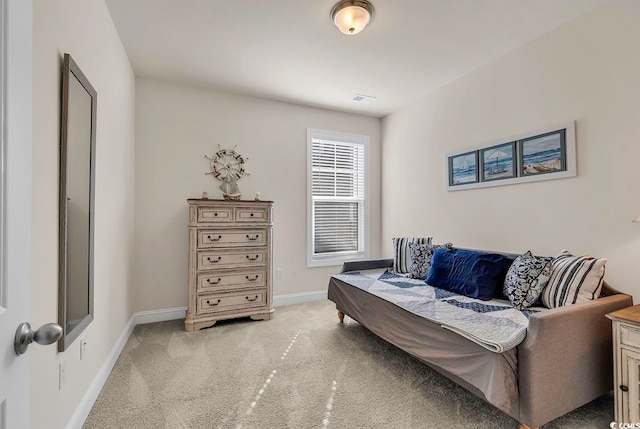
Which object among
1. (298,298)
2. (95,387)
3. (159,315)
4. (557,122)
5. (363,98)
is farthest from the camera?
(298,298)

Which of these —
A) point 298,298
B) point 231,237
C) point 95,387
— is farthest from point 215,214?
point 95,387

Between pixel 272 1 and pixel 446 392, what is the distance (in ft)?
9.57

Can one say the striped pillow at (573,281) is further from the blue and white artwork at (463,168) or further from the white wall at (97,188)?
the white wall at (97,188)

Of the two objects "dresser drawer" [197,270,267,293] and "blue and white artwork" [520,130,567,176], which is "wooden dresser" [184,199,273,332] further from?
"blue and white artwork" [520,130,567,176]

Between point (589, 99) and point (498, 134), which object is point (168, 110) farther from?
point (589, 99)

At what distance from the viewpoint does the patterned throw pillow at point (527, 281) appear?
2201mm

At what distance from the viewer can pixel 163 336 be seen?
9.85 feet

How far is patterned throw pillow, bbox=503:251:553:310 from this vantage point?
7.22 ft

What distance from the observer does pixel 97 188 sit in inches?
82.3

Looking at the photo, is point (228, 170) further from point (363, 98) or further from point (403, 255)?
point (403, 255)

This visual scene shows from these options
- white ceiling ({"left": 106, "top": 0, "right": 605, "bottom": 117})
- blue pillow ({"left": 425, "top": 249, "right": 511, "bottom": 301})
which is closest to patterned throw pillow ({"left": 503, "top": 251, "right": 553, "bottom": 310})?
blue pillow ({"left": 425, "top": 249, "right": 511, "bottom": 301})

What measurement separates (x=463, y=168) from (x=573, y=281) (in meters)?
1.60

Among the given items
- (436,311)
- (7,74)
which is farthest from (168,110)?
(436,311)

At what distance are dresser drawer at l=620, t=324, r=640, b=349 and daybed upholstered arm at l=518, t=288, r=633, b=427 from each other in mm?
144
